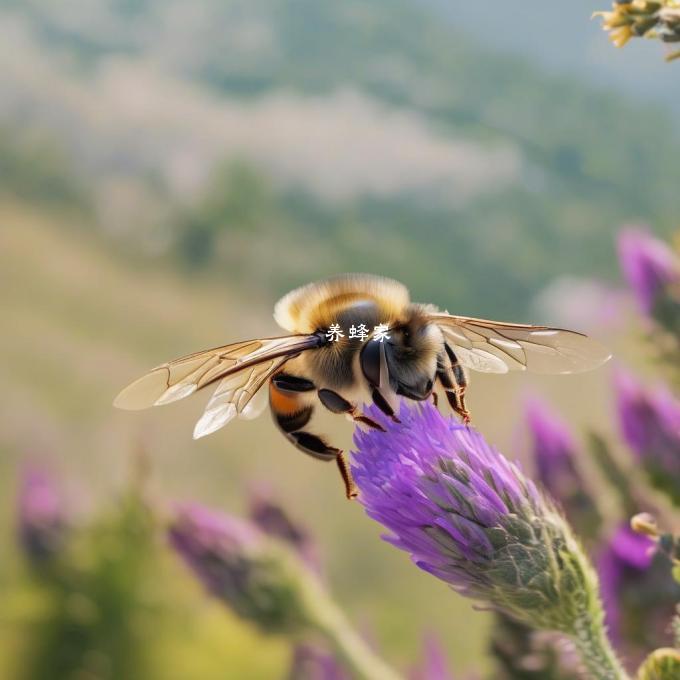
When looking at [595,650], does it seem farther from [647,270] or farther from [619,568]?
[647,270]

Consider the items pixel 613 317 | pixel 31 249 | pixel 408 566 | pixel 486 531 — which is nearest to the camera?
pixel 486 531

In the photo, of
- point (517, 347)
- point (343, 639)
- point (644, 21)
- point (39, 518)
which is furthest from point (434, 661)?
point (39, 518)

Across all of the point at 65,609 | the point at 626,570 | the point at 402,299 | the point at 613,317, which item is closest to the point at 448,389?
the point at 402,299

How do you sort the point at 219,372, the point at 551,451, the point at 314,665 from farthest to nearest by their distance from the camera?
the point at 314,665 < the point at 551,451 < the point at 219,372

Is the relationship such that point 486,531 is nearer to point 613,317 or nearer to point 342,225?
point 613,317

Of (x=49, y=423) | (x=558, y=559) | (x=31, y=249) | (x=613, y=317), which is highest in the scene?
(x=31, y=249)

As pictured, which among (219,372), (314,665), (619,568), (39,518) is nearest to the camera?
(219,372)

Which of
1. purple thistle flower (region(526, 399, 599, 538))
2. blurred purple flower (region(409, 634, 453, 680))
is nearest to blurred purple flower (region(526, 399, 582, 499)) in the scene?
purple thistle flower (region(526, 399, 599, 538))
